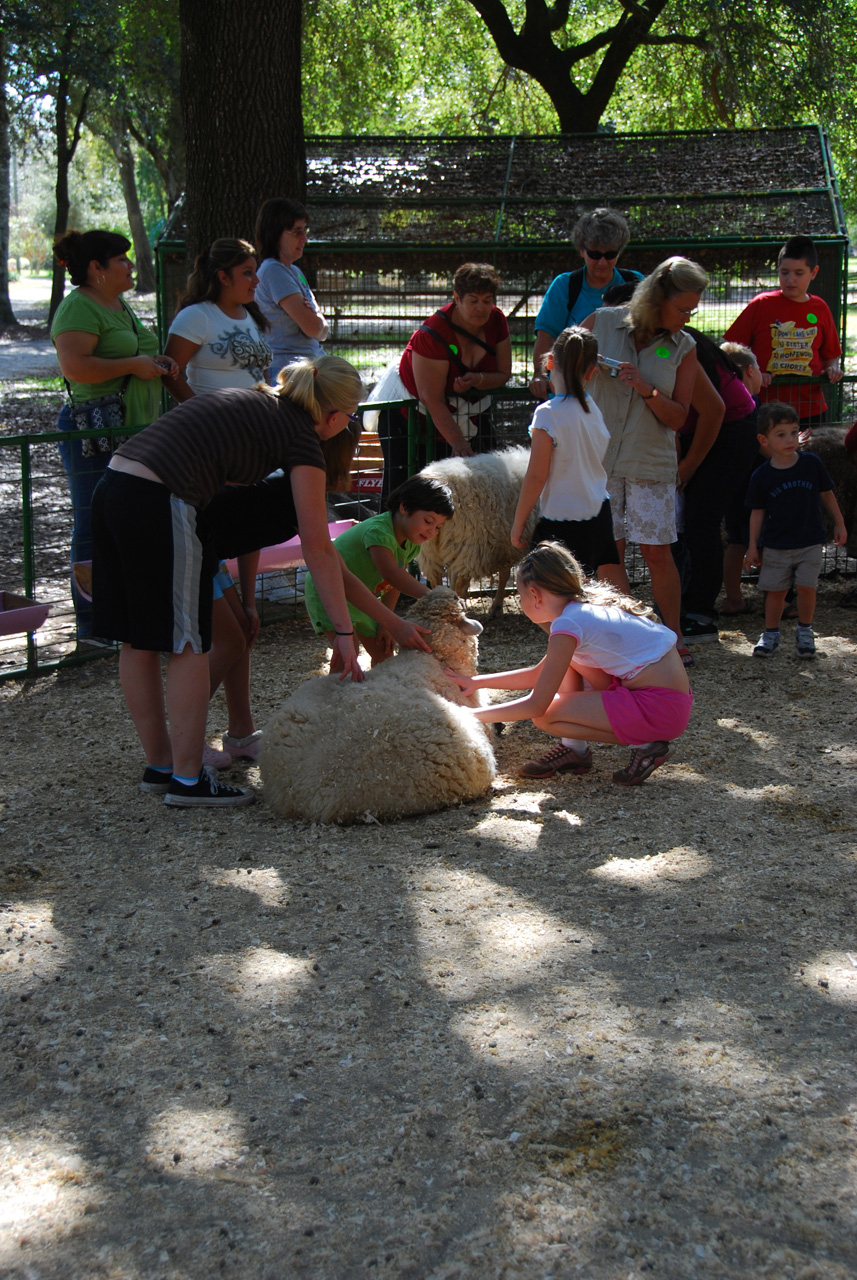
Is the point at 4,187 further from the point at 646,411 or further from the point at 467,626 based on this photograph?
the point at 467,626

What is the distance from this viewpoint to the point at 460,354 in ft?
21.8

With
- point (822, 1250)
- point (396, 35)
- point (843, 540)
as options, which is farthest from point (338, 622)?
point (396, 35)

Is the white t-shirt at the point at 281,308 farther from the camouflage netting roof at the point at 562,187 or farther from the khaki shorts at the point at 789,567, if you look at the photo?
the khaki shorts at the point at 789,567

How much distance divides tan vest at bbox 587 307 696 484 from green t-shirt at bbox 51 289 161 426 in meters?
2.37

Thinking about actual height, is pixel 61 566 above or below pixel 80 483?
below

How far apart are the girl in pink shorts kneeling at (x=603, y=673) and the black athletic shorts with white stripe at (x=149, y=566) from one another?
1.07 m

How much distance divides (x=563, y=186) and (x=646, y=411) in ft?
18.0

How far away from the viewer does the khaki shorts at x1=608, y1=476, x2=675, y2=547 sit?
575 centimetres

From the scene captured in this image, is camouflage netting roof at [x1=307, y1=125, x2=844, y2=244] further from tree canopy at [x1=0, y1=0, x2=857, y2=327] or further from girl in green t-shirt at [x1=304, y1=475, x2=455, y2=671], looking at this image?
girl in green t-shirt at [x1=304, y1=475, x2=455, y2=671]

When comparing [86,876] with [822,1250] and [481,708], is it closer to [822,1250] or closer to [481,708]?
[481,708]

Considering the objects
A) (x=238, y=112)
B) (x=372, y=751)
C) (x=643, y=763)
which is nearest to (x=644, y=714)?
(x=643, y=763)

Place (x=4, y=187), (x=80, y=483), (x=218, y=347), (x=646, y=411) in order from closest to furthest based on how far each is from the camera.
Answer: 1. (x=218, y=347)
2. (x=646, y=411)
3. (x=80, y=483)
4. (x=4, y=187)

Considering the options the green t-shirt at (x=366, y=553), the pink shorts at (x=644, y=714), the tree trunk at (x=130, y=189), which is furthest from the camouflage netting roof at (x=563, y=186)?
the tree trunk at (x=130, y=189)

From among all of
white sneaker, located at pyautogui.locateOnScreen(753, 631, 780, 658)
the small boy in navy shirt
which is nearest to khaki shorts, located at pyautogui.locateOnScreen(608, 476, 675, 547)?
the small boy in navy shirt
